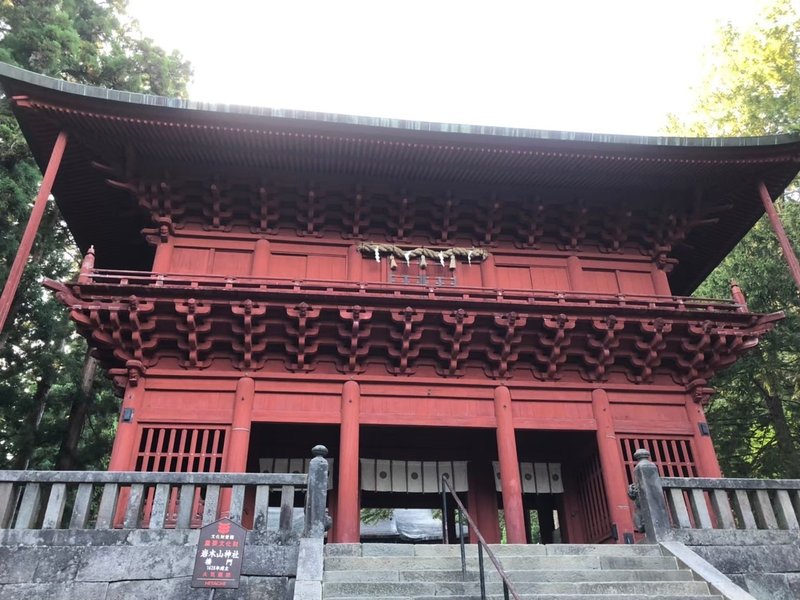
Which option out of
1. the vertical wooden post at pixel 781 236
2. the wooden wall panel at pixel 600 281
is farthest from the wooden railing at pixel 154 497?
the vertical wooden post at pixel 781 236

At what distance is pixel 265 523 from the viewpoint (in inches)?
281

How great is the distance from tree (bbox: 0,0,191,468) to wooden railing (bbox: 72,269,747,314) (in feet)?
19.5

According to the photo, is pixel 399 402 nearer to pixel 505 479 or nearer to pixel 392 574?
pixel 505 479

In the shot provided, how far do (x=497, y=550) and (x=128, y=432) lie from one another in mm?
6402

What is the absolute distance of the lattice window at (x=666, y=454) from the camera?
1129cm

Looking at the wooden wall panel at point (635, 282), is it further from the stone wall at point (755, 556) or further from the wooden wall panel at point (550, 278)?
the stone wall at point (755, 556)

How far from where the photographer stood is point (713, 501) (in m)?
8.50

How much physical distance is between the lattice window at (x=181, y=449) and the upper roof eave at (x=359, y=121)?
18.7 ft

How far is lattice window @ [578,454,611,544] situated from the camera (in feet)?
38.2

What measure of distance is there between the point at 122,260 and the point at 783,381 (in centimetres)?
1860

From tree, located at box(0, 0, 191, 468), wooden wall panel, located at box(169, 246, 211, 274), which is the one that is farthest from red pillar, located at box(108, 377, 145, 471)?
tree, located at box(0, 0, 191, 468)

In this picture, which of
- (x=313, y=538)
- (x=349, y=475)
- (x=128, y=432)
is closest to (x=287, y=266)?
(x=128, y=432)

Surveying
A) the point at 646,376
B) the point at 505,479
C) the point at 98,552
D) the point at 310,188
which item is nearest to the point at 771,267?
the point at 646,376

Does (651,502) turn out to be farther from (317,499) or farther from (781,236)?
(781,236)
